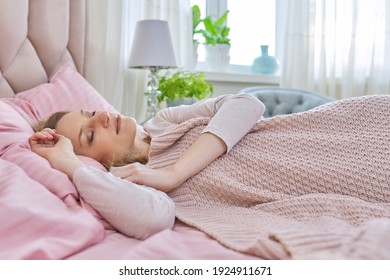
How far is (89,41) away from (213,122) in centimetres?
140

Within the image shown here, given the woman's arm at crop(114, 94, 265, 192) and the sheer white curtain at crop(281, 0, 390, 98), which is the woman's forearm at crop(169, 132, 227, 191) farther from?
the sheer white curtain at crop(281, 0, 390, 98)

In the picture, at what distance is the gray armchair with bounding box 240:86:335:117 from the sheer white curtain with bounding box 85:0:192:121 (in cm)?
52

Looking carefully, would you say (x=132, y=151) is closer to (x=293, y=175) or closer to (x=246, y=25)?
(x=293, y=175)

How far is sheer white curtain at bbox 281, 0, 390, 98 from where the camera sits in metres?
3.48

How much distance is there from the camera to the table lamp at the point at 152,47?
2652 millimetres

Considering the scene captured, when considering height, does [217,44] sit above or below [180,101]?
above

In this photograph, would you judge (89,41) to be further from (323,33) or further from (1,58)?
(323,33)

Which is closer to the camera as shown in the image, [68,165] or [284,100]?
[68,165]

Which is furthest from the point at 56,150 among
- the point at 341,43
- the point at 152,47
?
the point at 341,43

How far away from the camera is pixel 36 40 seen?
2.26 metres

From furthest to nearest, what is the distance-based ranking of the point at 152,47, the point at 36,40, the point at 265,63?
the point at 265,63 → the point at 152,47 → the point at 36,40

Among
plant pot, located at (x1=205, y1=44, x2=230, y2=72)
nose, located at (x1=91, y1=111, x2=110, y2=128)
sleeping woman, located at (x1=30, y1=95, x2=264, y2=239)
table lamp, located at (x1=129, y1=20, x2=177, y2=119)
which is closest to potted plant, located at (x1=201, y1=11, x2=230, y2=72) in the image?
plant pot, located at (x1=205, y1=44, x2=230, y2=72)

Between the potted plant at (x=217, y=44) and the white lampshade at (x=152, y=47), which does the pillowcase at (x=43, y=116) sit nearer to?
the white lampshade at (x=152, y=47)

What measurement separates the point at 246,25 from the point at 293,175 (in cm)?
267
